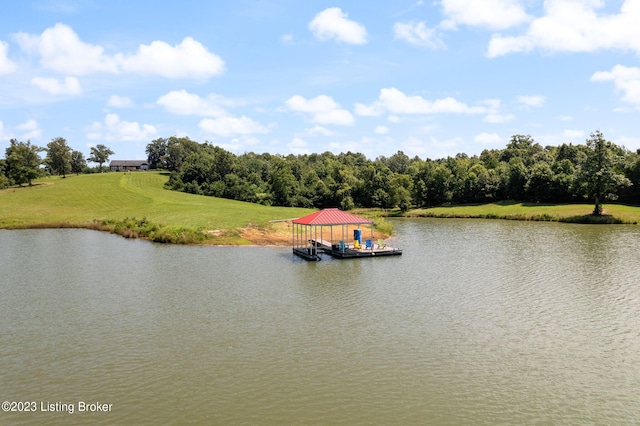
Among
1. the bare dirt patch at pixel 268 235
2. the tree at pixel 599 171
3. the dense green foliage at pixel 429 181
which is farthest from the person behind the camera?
the dense green foliage at pixel 429 181

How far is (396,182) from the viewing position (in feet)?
302

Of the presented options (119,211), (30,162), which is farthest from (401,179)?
(30,162)

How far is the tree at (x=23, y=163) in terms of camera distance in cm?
8606

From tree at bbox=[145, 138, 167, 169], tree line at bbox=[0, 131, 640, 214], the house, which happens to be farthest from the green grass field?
the house

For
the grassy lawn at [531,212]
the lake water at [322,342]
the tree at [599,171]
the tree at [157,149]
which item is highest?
the tree at [157,149]

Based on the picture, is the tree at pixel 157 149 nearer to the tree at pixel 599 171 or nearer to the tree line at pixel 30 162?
the tree line at pixel 30 162

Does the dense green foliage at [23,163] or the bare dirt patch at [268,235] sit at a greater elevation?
the dense green foliage at [23,163]

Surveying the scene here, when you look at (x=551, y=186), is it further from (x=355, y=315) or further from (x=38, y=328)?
(x=38, y=328)

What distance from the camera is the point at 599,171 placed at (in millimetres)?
64500

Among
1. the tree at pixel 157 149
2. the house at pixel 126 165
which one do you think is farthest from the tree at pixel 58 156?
the house at pixel 126 165

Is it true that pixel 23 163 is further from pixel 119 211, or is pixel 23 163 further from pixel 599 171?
pixel 599 171

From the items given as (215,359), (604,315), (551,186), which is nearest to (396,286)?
(604,315)

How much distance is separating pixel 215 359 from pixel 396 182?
258 feet

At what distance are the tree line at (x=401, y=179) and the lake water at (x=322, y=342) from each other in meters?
48.2
